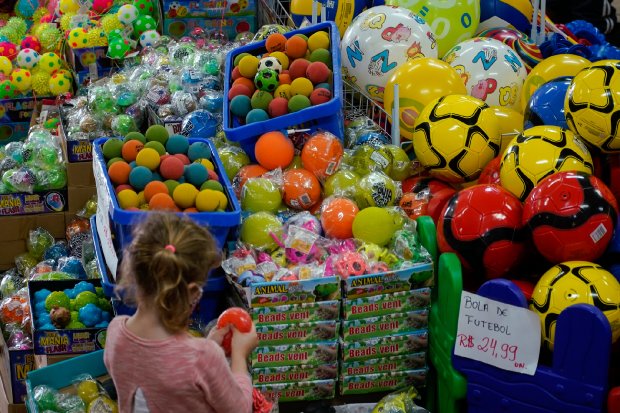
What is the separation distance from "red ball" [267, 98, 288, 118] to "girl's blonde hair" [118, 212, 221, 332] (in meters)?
1.69

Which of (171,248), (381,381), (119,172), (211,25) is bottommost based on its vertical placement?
(381,381)

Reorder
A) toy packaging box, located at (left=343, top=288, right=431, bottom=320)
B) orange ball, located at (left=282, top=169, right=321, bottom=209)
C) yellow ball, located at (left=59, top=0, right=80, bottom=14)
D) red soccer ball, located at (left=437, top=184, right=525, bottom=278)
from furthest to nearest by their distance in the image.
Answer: yellow ball, located at (left=59, top=0, right=80, bottom=14) → orange ball, located at (left=282, top=169, right=321, bottom=209) → toy packaging box, located at (left=343, top=288, right=431, bottom=320) → red soccer ball, located at (left=437, top=184, right=525, bottom=278)

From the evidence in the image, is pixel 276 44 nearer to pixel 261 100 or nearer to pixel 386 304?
pixel 261 100

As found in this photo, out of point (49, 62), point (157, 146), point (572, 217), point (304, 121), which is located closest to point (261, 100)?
point (304, 121)

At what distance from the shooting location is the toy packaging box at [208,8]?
545cm

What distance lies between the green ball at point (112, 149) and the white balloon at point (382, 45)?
119 centimetres

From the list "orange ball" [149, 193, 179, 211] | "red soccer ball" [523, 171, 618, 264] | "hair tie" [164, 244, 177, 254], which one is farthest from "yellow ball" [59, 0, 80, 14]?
"hair tie" [164, 244, 177, 254]

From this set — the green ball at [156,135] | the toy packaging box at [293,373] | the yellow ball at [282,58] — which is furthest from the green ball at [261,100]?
the toy packaging box at [293,373]

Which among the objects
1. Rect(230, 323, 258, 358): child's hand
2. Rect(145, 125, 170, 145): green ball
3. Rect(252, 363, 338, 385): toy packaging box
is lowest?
Rect(252, 363, 338, 385): toy packaging box

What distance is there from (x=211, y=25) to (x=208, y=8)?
0.36 feet

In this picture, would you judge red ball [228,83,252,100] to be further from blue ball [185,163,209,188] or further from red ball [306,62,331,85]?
blue ball [185,163,209,188]

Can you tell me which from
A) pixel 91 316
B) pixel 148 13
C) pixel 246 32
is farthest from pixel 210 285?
pixel 148 13

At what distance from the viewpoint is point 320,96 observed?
12.0ft

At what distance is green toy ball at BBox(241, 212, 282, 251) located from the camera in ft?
10.6
